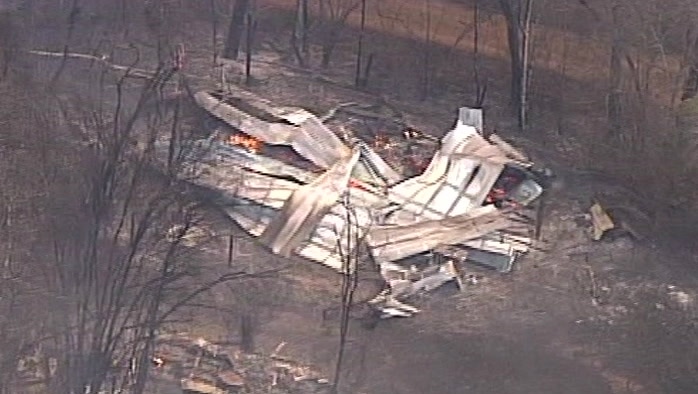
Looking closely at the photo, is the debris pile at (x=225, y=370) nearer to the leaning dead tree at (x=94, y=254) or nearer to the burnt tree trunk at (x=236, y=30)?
the leaning dead tree at (x=94, y=254)

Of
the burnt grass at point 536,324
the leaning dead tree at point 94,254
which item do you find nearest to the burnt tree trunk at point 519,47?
the burnt grass at point 536,324

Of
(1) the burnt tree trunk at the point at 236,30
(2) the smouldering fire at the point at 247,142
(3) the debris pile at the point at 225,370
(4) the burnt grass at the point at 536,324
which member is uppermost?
(1) the burnt tree trunk at the point at 236,30

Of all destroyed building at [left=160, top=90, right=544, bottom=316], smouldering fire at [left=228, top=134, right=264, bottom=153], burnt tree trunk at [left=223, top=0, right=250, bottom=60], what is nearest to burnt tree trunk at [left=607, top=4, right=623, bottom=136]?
destroyed building at [left=160, top=90, right=544, bottom=316]

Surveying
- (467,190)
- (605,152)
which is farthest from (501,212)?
(605,152)

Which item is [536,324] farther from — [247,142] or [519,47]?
[519,47]

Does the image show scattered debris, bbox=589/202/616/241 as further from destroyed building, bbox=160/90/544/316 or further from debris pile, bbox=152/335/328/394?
debris pile, bbox=152/335/328/394

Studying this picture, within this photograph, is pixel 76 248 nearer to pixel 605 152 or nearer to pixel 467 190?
pixel 467 190
